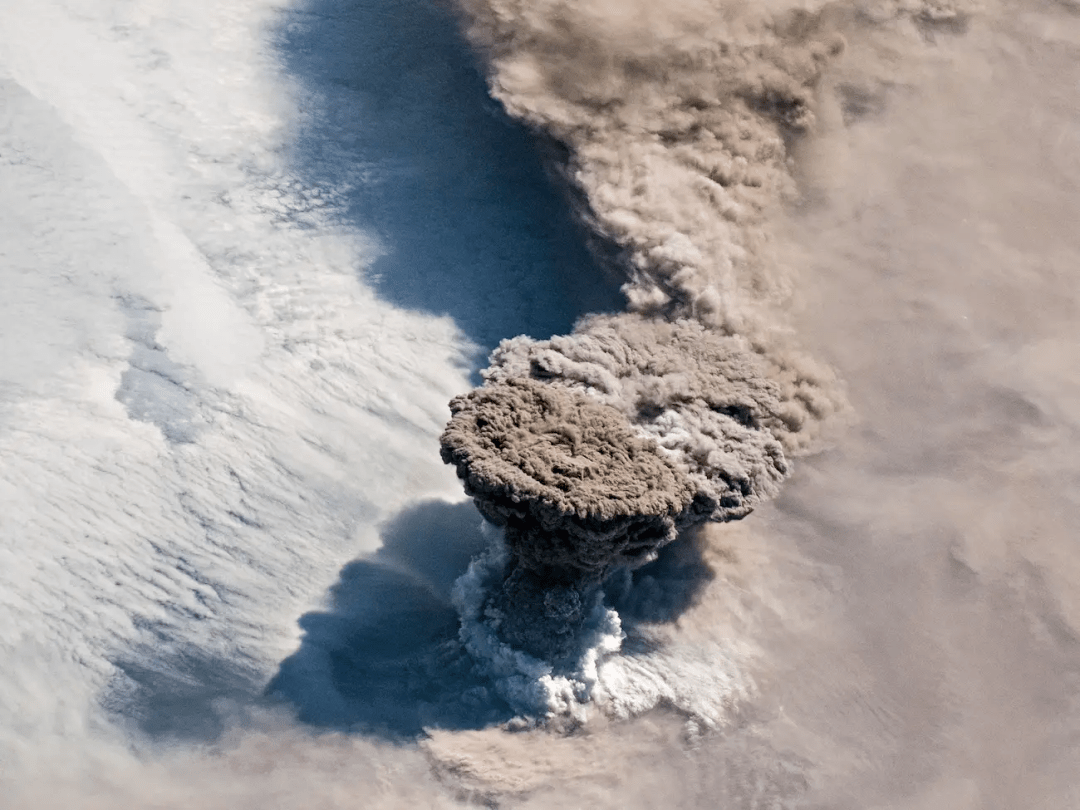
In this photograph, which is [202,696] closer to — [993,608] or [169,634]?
[169,634]

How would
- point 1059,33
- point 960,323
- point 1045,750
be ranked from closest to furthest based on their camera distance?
point 1045,750, point 960,323, point 1059,33

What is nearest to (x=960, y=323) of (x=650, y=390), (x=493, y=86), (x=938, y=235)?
(x=938, y=235)

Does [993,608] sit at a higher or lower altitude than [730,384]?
lower

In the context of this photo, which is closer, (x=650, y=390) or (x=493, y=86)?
(x=650, y=390)

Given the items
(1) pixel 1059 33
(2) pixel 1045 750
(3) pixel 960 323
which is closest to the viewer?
(2) pixel 1045 750

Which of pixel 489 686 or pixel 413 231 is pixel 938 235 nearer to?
pixel 413 231

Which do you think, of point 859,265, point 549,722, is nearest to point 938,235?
point 859,265

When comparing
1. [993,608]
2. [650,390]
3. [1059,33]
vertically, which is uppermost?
[1059,33]
